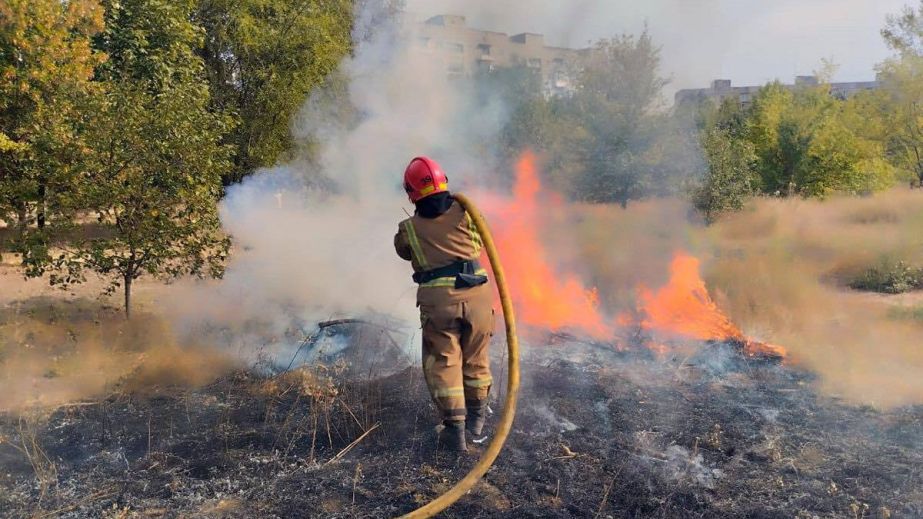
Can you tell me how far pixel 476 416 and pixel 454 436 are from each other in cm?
30

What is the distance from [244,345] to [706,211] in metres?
10.2

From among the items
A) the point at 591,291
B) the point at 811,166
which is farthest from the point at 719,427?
the point at 811,166

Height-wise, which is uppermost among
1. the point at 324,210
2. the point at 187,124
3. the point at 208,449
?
the point at 187,124

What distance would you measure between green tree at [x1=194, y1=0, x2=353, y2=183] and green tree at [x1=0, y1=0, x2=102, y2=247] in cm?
338

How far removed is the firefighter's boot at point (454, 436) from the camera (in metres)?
4.27

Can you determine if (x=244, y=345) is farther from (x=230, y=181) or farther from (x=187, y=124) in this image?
(x=230, y=181)

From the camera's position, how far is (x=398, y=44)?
8156 mm

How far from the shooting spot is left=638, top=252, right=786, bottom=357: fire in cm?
696

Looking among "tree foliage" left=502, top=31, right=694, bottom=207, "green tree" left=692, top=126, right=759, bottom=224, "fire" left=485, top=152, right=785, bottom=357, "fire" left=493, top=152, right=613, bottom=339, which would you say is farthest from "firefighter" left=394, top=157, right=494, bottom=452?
"green tree" left=692, top=126, right=759, bottom=224

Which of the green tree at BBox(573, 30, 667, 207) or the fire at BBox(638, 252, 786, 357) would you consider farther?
the green tree at BBox(573, 30, 667, 207)

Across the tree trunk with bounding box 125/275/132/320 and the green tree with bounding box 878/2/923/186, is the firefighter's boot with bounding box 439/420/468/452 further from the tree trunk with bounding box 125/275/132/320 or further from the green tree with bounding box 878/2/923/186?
the green tree with bounding box 878/2/923/186

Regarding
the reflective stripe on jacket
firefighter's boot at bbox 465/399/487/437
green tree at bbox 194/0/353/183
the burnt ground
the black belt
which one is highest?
green tree at bbox 194/0/353/183

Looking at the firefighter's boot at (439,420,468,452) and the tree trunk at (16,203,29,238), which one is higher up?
the tree trunk at (16,203,29,238)

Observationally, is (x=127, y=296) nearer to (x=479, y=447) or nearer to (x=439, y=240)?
(x=439, y=240)
